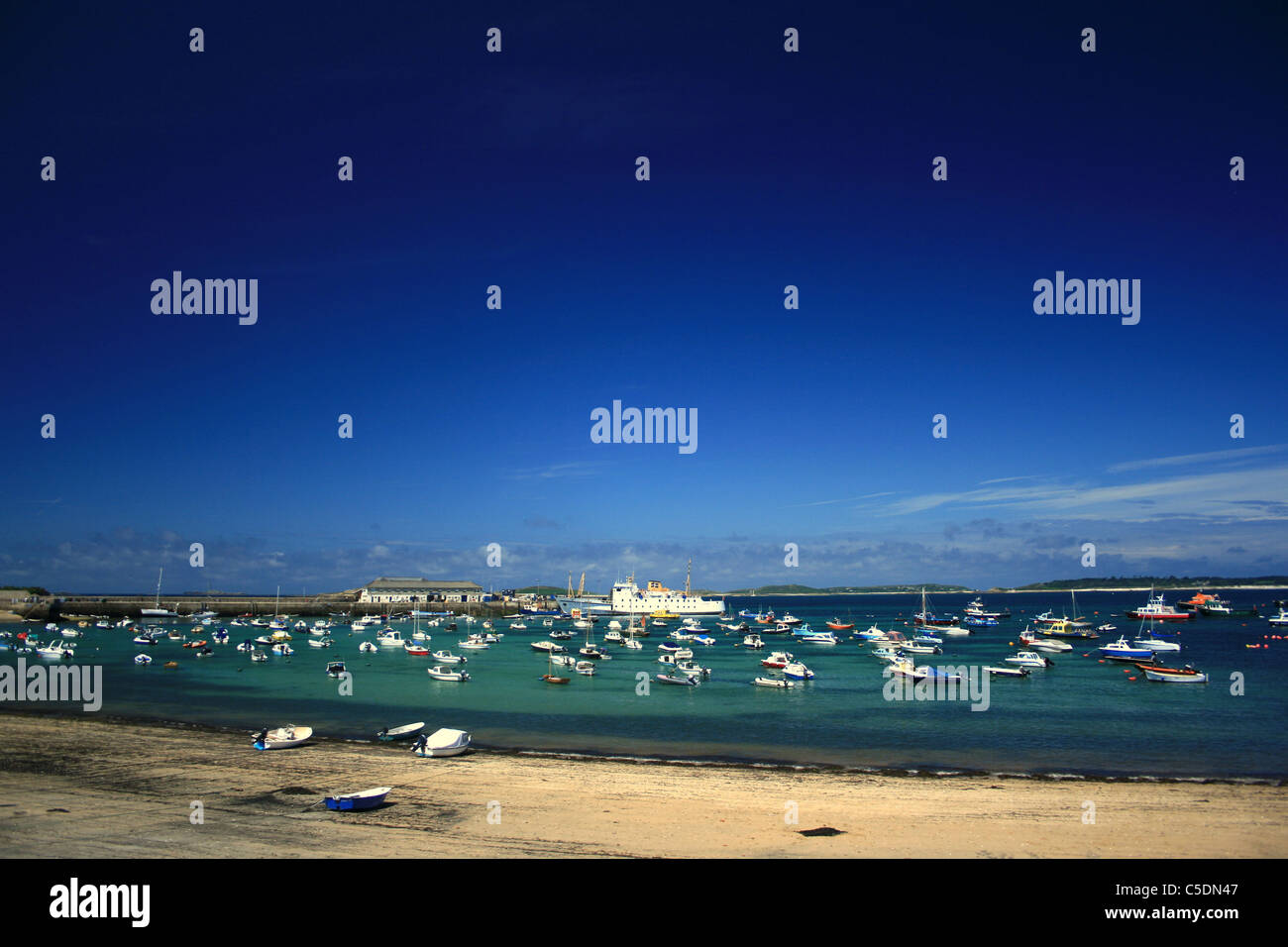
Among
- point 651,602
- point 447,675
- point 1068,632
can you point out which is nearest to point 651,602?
point 651,602

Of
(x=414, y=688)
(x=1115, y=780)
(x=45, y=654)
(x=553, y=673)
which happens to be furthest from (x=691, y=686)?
(x=45, y=654)

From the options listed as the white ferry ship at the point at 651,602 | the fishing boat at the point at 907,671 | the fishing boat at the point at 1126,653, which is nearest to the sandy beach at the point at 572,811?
the fishing boat at the point at 907,671

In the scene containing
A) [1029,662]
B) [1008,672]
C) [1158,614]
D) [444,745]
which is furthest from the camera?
[1158,614]

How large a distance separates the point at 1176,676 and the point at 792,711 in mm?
29425

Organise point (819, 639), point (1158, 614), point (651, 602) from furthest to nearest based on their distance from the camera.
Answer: point (651, 602)
point (1158, 614)
point (819, 639)

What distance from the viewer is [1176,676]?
167 feet

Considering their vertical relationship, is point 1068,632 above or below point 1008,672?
below

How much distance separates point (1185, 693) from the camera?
46219mm

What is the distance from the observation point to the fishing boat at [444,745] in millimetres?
29500

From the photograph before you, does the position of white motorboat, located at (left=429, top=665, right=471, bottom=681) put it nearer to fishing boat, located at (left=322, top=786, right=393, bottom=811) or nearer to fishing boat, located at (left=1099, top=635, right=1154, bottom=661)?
fishing boat, located at (left=322, top=786, right=393, bottom=811)

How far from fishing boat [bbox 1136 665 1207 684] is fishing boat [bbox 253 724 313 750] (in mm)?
53068

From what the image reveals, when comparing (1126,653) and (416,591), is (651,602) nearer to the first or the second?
(416,591)

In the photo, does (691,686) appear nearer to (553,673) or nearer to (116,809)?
(553,673)
